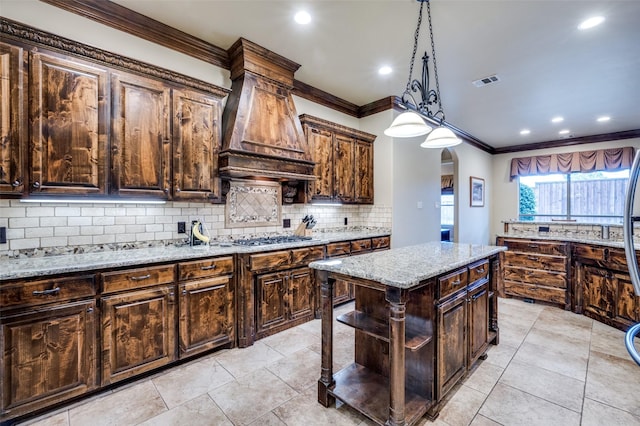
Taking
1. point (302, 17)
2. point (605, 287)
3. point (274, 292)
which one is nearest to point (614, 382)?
point (605, 287)

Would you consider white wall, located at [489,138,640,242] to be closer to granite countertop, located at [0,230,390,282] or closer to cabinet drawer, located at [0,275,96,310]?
granite countertop, located at [0,230,390,282]

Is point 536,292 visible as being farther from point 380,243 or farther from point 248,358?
point 248,358

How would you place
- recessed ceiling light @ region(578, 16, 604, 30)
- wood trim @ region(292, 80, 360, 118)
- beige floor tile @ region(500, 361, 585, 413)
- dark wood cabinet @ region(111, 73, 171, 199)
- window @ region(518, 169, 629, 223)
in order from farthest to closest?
window @ region(518, 169, 629, 223)
wood trim @ region(292, 80, 360, 118)
recessed ceiling light @ region(578, 16, 604, 30)
dark wood cabinet @ region(111, 73, 171, 199)
beige floor tile @ region(500, 361, 585, 413)

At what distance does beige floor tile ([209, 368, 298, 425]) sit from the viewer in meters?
1.91

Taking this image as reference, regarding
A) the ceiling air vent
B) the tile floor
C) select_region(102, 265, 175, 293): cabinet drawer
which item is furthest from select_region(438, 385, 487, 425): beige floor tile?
the ceiling air vent

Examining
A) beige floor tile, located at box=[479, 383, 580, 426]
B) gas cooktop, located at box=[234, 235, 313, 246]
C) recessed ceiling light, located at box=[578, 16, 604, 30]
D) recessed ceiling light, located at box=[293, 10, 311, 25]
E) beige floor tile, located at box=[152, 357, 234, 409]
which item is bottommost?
beige floor tile, located at box=[479, 383, 580, 426]

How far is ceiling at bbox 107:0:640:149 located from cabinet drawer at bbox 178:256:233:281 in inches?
86.7

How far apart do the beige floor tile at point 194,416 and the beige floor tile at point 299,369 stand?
21.2 inches

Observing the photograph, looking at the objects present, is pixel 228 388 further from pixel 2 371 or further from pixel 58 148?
pixel 58 148

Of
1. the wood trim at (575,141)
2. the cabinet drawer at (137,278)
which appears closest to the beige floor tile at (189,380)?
the cabinet drawer at (137,278)

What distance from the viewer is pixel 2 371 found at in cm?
171

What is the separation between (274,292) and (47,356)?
5.67 feet

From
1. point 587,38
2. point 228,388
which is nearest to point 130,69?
point 228,388

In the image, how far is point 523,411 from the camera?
193 centimetres
